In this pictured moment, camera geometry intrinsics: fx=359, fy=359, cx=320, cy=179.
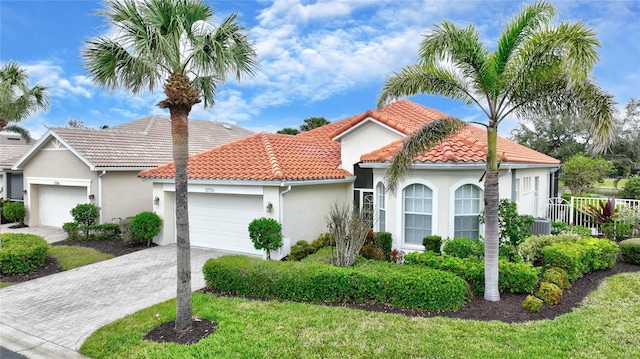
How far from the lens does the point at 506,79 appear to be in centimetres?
811

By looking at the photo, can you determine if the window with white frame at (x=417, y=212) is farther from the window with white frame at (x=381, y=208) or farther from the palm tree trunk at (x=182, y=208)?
the palm tree trunk at (x=182, y=208)

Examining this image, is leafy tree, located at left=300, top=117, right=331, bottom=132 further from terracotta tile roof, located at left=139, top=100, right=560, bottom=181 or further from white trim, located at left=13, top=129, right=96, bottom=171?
white trim, located at left=13, top=129, right=96, bottom=171

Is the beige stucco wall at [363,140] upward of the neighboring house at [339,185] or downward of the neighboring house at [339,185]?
upward

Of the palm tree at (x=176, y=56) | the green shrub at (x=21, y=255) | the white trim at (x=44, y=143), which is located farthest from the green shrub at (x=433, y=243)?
the white trim at (x=44, y=143)

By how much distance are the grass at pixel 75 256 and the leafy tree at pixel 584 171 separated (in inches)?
1201

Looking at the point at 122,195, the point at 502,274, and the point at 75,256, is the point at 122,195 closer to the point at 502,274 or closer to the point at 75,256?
the point at 75,256

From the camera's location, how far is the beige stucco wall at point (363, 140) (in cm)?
1490

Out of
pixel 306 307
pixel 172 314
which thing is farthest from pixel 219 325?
pixel 306 307

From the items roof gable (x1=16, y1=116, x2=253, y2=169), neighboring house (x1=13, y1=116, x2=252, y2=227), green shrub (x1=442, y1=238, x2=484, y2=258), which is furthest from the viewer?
roof gable (x1=16, y1=116, x2=253, y2=169)

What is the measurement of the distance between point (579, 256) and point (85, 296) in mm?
13521

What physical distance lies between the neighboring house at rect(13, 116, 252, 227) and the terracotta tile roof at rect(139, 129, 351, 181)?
3.48m

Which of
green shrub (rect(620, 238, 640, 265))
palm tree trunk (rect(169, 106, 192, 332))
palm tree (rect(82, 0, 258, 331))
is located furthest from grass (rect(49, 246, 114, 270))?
green shrub (rect(620, 238, 640, 265))

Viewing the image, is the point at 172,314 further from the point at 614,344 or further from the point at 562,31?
the point at 562,31

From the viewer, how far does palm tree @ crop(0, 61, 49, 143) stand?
46.7 feet
